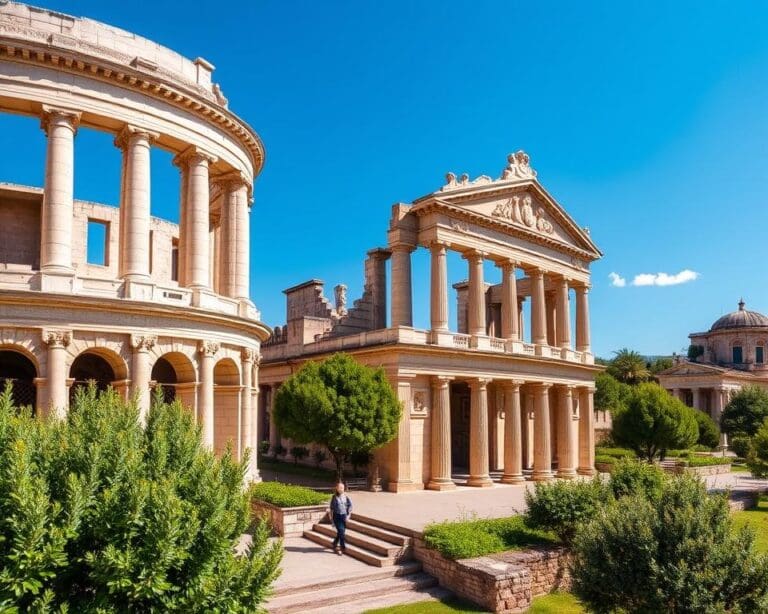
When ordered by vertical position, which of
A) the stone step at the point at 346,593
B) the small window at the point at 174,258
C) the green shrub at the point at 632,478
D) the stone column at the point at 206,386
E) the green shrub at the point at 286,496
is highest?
the small window at the point at 174,258

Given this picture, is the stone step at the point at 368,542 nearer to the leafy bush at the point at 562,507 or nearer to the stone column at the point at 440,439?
the leafy bush at the point at 562,507

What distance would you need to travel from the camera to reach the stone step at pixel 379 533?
69.6ft

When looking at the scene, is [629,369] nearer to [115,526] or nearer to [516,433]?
[516,433]

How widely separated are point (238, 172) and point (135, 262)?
7.23m

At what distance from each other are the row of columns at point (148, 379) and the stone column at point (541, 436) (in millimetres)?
18236

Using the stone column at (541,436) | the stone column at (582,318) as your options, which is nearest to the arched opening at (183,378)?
the stone column at (541,436)

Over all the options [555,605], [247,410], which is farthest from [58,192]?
[555,605]

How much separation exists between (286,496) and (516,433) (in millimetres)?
17229

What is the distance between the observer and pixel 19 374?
25422mm

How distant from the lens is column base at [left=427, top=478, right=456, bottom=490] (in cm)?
3325

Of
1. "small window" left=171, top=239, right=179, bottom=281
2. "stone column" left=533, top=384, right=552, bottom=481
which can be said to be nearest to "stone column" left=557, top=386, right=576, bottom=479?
"stone column" left=533, top=384, right=552, bottom=481

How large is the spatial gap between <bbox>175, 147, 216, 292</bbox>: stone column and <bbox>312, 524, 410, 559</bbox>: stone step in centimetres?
990

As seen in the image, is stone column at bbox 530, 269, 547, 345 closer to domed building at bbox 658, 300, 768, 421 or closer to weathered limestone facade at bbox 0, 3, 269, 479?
weathered limestone facade at bbox 0, 3, 269, 479

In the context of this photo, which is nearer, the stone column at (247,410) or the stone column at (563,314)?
the stone column at (247,410)
